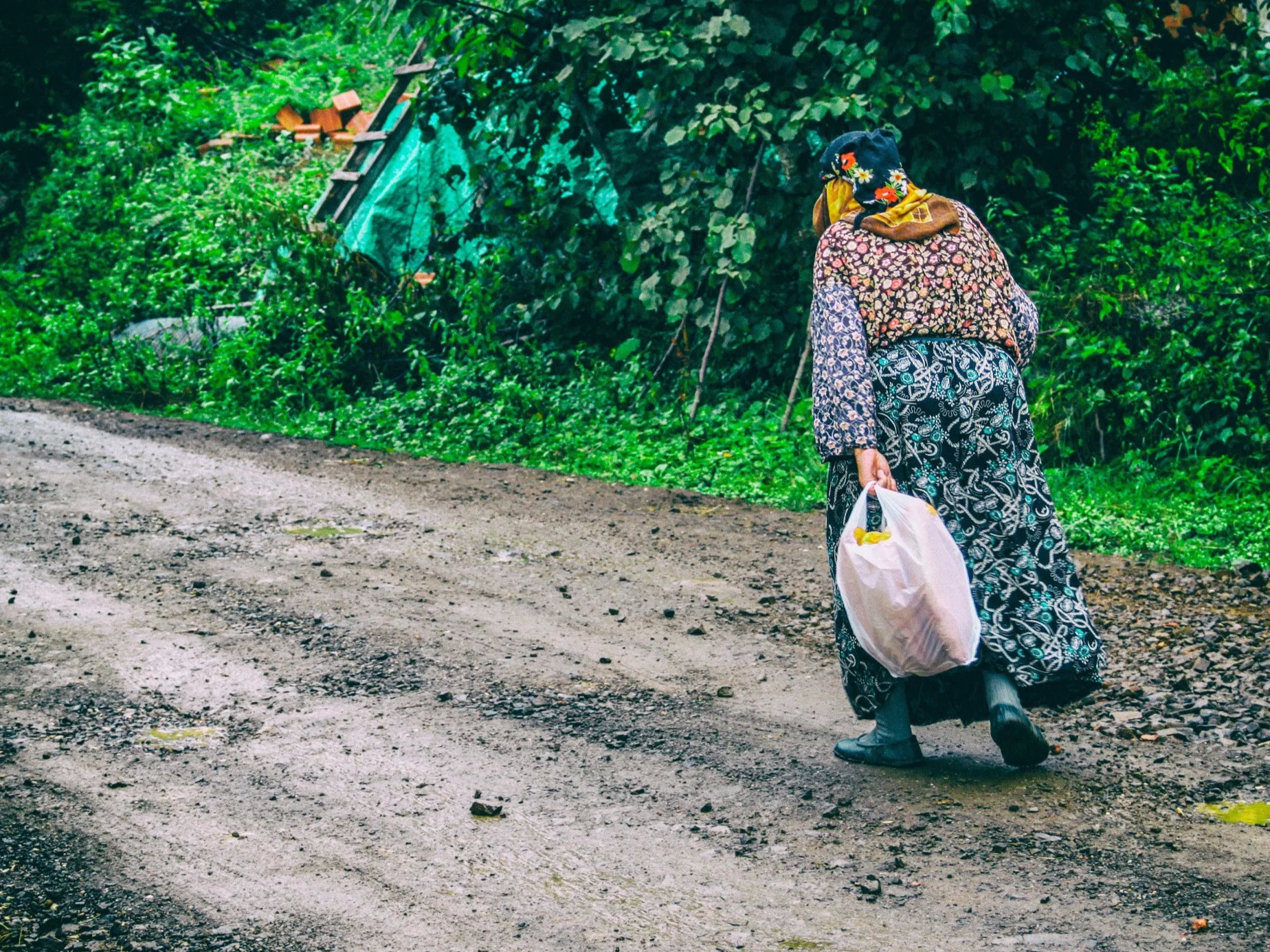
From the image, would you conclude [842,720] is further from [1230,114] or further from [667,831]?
[1230,114]

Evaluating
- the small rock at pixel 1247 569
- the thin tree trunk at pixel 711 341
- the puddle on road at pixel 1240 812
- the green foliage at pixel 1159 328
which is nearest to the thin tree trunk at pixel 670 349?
the thin tree trunk at pixel 711 341

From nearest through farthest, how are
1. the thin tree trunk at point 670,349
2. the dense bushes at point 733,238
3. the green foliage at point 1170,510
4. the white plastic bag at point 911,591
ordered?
1. the white plastic bag at point 911,591
2. the green foliage at point 1170,510
3. the dense bushes at point 733,238
4. the thin tree trunk at point 670,349

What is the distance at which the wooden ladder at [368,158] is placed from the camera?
12320 mm

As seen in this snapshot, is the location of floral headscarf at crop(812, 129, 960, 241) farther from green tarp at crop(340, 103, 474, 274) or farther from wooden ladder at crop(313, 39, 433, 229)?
wooden ladder at crop(313, 39, 433, 229)

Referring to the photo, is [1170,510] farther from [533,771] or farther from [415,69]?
[415,69]

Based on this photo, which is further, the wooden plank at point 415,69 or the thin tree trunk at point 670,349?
the wooden plank at point 415,69

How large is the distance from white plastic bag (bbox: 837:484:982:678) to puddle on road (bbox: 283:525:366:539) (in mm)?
3785

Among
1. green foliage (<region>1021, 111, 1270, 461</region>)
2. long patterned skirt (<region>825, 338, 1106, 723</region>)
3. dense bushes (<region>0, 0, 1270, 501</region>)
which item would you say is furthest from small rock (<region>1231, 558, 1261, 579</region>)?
long patterned skirt (<region>825, 338, 1106, 723</region>)

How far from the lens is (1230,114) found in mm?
9086

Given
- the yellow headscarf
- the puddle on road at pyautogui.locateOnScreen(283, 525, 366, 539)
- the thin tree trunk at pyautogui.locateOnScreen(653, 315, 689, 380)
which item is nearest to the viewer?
the yellow headscarf

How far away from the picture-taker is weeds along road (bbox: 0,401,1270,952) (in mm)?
2975

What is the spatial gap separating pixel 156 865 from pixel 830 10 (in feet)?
24.5

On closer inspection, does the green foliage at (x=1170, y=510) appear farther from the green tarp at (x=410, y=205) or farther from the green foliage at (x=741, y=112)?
the green tarp at (x=410, y=205)

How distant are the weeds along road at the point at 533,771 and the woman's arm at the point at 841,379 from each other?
96 centimetres
